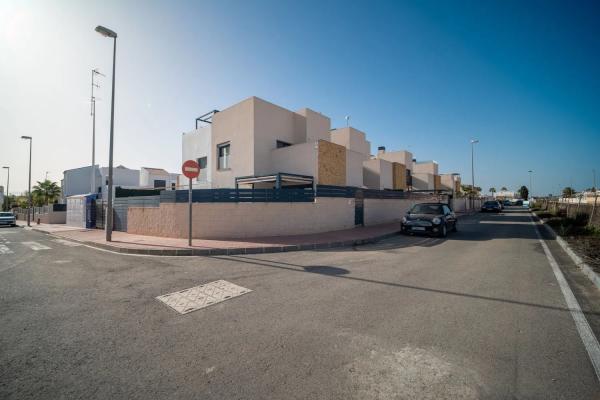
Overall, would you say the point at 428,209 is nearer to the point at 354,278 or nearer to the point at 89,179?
the point at 354,278

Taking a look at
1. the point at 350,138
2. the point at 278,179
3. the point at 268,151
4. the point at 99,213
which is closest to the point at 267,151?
the point at 268,151

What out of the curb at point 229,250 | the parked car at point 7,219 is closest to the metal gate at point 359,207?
the curb at point 229,250

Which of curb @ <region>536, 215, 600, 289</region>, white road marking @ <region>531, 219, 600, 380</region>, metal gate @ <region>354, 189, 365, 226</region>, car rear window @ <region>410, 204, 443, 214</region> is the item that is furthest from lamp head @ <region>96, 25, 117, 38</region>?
curb @ <region>536, 215, 600, 289</region>

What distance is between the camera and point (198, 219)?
1067cm

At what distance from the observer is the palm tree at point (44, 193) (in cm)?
3878

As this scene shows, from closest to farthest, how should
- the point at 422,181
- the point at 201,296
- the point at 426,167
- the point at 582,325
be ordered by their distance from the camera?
the point at 582,325 < the point at 201,296 < the point at 422,181 < the point at 426,167

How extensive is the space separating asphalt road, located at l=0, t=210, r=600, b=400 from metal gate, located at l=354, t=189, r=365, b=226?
29.8 ft

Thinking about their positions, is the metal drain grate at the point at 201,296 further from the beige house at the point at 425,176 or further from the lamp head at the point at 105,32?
the beige house at the point at 425,176

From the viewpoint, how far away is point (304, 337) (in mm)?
2957

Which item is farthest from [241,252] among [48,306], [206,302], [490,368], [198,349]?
[490,368]

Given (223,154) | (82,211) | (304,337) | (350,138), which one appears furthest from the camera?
(350,138)

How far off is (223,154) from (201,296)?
14.3m

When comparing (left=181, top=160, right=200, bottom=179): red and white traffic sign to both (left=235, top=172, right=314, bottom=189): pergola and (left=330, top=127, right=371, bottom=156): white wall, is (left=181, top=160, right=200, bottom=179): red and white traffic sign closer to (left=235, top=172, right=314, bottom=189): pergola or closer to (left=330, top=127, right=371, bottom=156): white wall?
(left=235, top=172, right=314, bottom=189): pergola

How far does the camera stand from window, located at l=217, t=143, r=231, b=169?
55.5 feet
